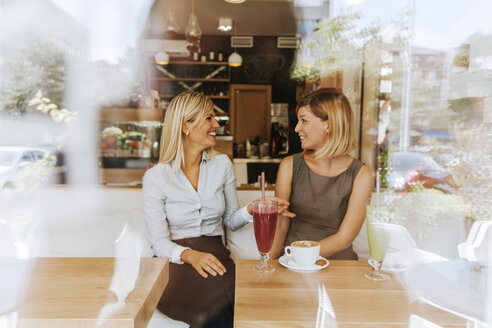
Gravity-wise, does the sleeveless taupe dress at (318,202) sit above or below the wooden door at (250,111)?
below

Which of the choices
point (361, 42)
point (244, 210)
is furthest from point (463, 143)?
point (361, 42)

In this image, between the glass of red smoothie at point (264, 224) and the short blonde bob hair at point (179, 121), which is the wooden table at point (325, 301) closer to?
the glass of red smoothie at point (264, 224)

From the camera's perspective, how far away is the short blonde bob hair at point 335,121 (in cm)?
168

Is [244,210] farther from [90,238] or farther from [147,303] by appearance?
[90,238]

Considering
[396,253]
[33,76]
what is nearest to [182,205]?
[396,253]

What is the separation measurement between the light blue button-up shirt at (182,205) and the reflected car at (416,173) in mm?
1541

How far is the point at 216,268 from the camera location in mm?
1230

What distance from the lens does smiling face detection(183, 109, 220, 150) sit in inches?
70.2

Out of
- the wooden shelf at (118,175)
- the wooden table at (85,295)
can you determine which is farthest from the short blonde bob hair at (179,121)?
the wooden shelf at (118,175)

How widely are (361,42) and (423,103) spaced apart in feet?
4.26

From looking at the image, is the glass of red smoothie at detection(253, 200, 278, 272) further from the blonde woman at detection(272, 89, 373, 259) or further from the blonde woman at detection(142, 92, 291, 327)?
the blonde woman at detection(272, 89, 373, 259)

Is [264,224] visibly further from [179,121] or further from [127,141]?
[127,141]

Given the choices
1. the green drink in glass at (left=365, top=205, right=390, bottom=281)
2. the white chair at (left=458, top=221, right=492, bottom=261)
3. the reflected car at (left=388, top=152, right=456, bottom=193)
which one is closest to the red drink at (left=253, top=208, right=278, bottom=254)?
the green drink in glass at (left=365, top=205, right=390, bottom=281)

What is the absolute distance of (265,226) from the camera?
1.01 metres
